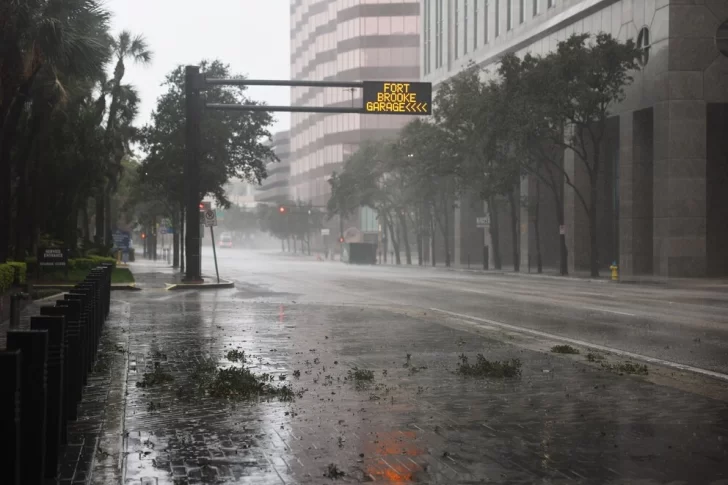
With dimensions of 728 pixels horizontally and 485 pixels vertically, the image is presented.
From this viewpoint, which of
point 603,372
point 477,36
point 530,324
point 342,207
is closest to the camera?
point 603,372

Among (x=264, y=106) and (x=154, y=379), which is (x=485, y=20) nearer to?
(x=264, y=106)

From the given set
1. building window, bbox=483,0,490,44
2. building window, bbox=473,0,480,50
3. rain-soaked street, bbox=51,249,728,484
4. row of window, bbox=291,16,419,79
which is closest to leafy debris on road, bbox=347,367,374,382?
rain-soaked street, bbox=51,249,728,484

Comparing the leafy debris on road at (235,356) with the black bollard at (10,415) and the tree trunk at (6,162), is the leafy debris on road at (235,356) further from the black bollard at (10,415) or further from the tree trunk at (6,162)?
the tree trunk at (6,162)

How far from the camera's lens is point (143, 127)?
181 ft

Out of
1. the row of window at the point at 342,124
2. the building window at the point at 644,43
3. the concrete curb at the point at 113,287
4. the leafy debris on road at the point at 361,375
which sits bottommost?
the leafy debris on road at the point at 361,375

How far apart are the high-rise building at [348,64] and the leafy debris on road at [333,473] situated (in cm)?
11754

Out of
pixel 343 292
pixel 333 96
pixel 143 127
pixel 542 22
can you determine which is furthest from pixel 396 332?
pixel 333 96

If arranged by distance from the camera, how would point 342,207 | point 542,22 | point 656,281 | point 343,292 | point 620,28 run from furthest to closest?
1. point 342,207
2. point 542,22
3. point 620,28
4. point 656,281
5. point 343,292

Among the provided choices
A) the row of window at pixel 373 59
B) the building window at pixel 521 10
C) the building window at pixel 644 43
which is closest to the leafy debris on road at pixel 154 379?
the building window at pixel 644 43

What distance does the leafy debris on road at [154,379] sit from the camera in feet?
37.1

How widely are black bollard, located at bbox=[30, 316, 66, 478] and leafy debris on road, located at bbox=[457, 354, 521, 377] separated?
595 centimetres

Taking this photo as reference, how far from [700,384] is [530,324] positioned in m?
8.72

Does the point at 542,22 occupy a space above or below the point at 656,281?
above

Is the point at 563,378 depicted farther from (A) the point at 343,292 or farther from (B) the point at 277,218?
(B) the point at 277,218
